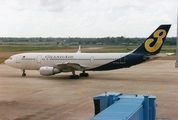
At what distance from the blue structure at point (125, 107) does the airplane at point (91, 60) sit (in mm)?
23737

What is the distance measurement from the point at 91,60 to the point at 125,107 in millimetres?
26654

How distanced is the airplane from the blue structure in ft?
77.9

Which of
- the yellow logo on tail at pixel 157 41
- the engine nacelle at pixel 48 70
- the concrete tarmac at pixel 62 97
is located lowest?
the concrete tarmac at pixel 62 97

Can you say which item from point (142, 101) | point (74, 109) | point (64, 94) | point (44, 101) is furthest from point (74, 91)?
point (142, 101)

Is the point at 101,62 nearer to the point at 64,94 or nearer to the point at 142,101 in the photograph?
the point at 64,94

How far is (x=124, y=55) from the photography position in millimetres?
33844

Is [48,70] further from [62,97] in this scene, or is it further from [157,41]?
[157,41]

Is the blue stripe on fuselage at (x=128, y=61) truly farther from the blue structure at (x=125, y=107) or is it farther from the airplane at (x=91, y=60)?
the blue structure at (x=125, y=107)

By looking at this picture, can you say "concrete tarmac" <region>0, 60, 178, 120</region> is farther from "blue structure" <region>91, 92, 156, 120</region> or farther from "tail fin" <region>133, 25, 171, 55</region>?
"blue structure" <region>91, 92, 156, 120</region>

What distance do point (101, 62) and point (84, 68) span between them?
215cm

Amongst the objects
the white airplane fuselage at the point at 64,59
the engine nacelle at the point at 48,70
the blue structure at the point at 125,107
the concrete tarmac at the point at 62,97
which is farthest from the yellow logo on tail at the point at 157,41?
the blue structure at the point at 125,107

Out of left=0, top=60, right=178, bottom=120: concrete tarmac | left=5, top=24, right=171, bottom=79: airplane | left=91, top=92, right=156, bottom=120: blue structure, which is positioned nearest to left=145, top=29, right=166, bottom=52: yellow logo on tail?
left=5, top=24, right=171, bottom=79: airplane

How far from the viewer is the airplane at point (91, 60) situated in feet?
109

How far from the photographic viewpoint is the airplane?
33.2 metres
